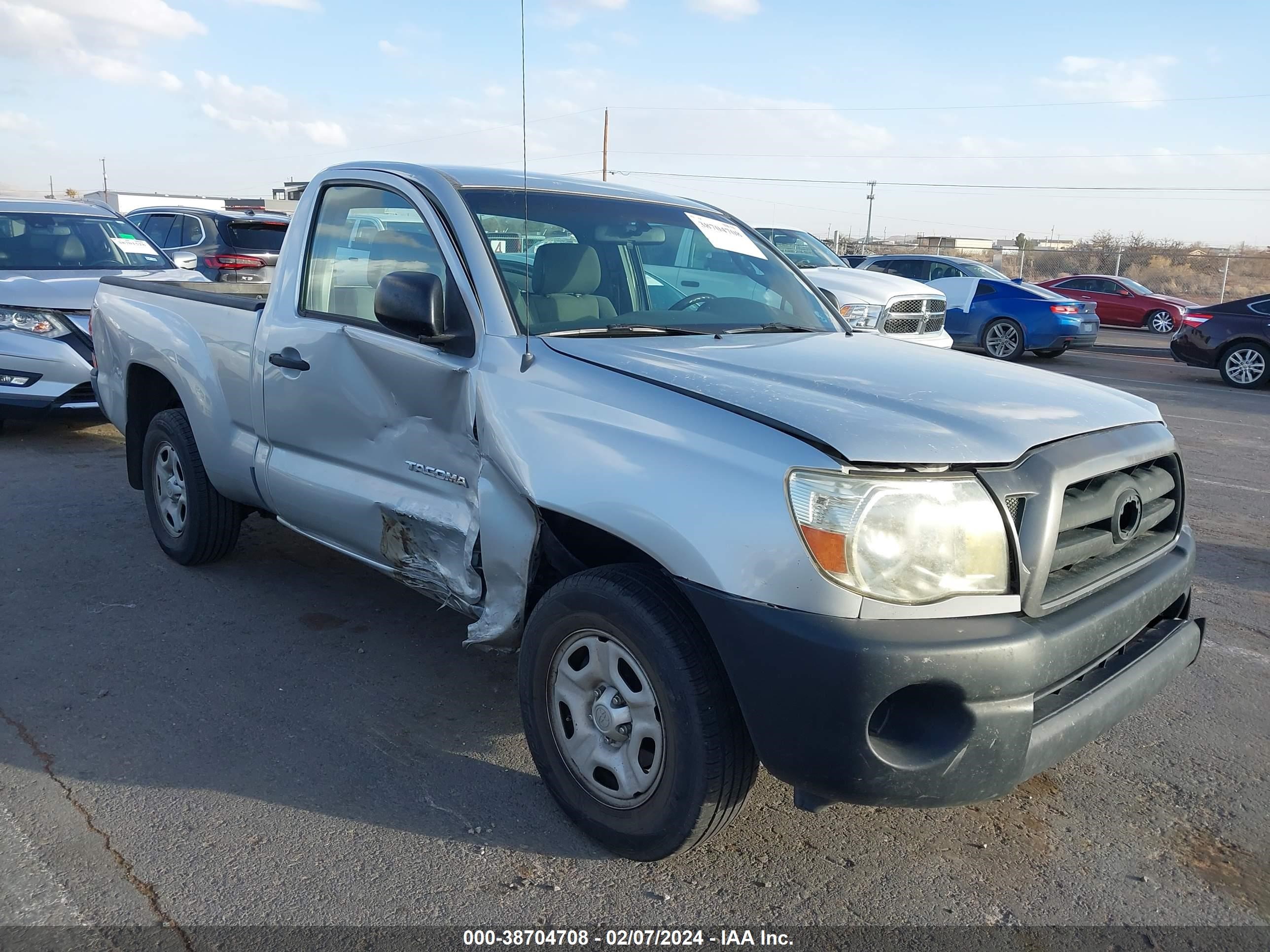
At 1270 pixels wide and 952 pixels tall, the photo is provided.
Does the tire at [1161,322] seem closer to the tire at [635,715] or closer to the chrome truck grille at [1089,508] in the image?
the chrome truck grille at [1089,508]

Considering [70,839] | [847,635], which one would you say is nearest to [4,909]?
[70,839]

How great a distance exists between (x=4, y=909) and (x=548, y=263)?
7.76 ft

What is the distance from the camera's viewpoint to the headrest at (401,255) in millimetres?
3551

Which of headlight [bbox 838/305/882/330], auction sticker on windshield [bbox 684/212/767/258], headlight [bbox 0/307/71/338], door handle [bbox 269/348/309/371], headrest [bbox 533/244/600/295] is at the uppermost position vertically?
auction sticker on windshield [bbox 684/212/767/258]

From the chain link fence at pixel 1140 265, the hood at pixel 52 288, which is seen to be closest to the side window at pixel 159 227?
the hood at pixel 52 288

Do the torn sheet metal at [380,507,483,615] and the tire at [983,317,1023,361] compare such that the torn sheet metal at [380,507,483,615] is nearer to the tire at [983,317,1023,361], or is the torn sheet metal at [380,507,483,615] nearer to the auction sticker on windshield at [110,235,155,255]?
the auction sticker on windshield at [110,235,155,255]

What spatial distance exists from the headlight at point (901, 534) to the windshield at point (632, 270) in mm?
1206

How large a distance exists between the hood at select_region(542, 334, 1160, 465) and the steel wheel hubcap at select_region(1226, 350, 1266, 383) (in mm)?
12571

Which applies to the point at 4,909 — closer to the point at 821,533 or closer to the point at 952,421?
the point at 821,533

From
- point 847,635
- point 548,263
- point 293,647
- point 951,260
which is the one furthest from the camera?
point 951,260

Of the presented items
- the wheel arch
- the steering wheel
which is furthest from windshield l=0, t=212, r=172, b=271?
the steering wheel

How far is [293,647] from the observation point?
4.22 metres

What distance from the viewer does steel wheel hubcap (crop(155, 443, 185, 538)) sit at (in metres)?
4.99

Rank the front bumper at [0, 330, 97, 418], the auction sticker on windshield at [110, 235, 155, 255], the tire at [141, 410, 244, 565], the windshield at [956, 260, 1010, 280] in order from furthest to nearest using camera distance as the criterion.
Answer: the windshield at [956, 260, 1010, 280] → the auction sticker on windshield at [110, 235, 155, 255] → the front bumper at [0, 330, 97, 418] → the tire at [141, 410, 244, 565]
